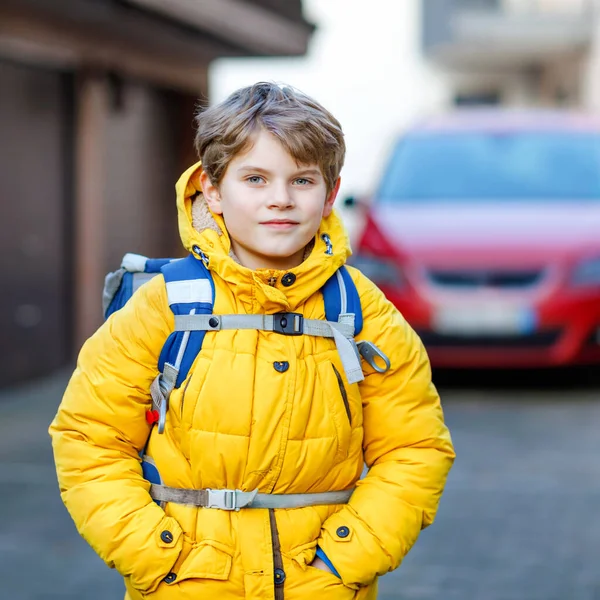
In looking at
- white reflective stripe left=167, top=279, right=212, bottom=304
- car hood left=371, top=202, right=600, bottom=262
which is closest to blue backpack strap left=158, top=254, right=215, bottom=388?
white reflective stripe left=167, top=279, right=212, bottom=304

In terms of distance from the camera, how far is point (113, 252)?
10492 mm

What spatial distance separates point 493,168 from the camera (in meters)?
9.70

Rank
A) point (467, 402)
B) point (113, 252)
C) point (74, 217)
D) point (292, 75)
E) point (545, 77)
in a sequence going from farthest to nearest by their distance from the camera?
point (292, 75) → point (545, 77) → point (113, 252) → point (74, 217) → point (467, 402)

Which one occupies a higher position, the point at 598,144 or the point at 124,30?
the point at 124,30

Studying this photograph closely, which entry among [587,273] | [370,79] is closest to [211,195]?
[587,273]

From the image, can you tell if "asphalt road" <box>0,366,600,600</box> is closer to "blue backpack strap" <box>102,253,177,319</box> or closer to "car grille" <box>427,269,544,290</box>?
"car grille" <box>427,269,544,290</box>

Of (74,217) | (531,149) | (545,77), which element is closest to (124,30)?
(74,217)

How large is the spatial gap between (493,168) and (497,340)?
1.66 metres

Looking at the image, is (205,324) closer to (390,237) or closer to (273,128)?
(273,128)

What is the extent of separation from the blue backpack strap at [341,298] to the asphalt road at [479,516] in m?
2.09

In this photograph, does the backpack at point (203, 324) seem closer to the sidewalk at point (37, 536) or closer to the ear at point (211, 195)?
the ear at point (211, 195)

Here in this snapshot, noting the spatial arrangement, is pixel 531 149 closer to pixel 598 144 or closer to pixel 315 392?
pixel 598 144

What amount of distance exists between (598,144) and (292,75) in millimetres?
22001

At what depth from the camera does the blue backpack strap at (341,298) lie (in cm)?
261
